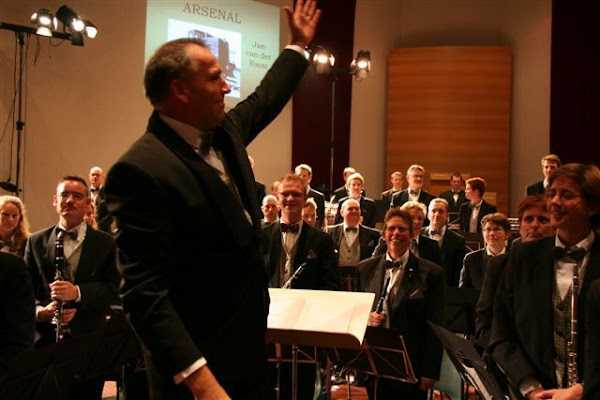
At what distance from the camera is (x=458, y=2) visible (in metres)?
13.8

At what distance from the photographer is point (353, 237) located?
7.32 m

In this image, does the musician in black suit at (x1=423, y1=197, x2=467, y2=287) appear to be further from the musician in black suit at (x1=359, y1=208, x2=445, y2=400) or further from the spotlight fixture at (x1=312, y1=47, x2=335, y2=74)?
the spotlight fixture at (x1=312, y1=47, x2=335, y2=74)

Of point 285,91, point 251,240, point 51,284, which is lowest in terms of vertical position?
point 51,284

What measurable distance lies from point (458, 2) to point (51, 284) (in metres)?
11.2

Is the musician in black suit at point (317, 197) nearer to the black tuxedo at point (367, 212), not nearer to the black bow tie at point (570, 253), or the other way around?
the black tuxedo at point (367, 212)

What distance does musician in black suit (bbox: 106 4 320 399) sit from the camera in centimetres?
167

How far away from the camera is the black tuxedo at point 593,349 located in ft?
8.21

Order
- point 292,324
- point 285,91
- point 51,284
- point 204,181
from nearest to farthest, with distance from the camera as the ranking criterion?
1. point 204,181
2. point 285,91
3. point 292,324
4. point 51,284

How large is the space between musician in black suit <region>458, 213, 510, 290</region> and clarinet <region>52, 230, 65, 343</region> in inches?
119

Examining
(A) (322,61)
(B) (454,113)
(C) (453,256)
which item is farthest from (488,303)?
(B) (454,113)

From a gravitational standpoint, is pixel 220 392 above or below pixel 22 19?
below

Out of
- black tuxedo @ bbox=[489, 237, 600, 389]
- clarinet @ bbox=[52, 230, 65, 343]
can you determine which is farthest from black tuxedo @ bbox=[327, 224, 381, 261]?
black tuxedo @ bbox=[489, 237, 600, 389]

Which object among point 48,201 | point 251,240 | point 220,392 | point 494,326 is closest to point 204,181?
point 251,240

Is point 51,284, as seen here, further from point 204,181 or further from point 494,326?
point 204,181
